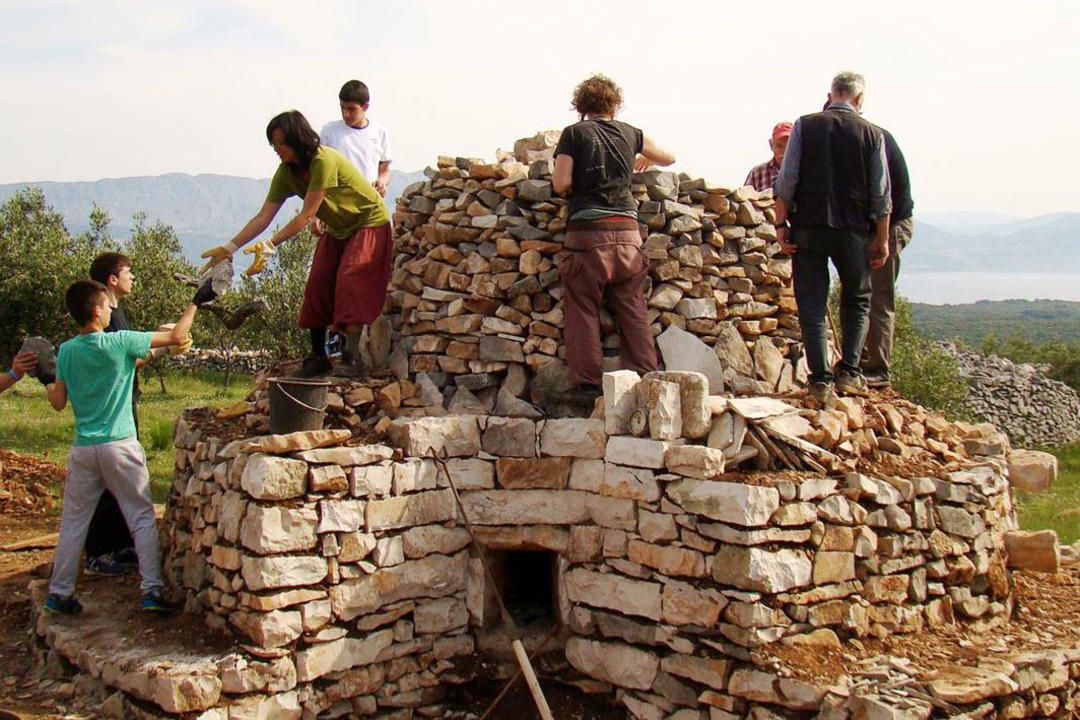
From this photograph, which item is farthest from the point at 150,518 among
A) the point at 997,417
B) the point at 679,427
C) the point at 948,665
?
the point at 997,417

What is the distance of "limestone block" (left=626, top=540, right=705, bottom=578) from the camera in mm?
5086

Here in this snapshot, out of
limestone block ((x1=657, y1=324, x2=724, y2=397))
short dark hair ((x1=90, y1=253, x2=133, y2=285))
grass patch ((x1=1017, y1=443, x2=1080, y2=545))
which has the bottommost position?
grass patch ((x1=1017, y1=443, x2=1080, y2=545))

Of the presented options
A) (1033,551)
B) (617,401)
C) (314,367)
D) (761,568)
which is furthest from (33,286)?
(1033,551)

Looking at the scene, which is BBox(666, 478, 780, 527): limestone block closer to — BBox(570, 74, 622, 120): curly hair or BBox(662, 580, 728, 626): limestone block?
BBox(662, 580, 728, 626): limestone block

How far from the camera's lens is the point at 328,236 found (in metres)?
6.46

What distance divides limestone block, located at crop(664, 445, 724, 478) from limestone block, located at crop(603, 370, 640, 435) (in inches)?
14.9

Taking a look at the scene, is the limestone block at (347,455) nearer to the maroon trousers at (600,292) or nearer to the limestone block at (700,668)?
the maroon trousers at (600,292)

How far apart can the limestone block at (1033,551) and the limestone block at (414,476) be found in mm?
3897

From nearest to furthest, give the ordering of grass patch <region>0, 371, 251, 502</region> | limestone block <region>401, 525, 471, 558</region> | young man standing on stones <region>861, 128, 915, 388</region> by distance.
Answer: limestone block <region>401, 525, 471, 558</region> → young man standing on stones <region>861, 128, 915, 388</region> → grass patch <region>0, 371, 251, 502</region>

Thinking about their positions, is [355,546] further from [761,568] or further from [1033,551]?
[1033,551]


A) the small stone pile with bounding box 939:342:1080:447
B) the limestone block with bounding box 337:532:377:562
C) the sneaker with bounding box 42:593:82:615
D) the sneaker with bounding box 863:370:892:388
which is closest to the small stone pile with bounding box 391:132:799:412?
the sneaker with bounding box 863:370:892:388

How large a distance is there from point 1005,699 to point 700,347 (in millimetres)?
2690

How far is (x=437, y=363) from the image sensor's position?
6.36 meters

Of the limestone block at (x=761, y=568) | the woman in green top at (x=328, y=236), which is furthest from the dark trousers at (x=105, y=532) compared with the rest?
the limestone block at (x=761, y=568)
